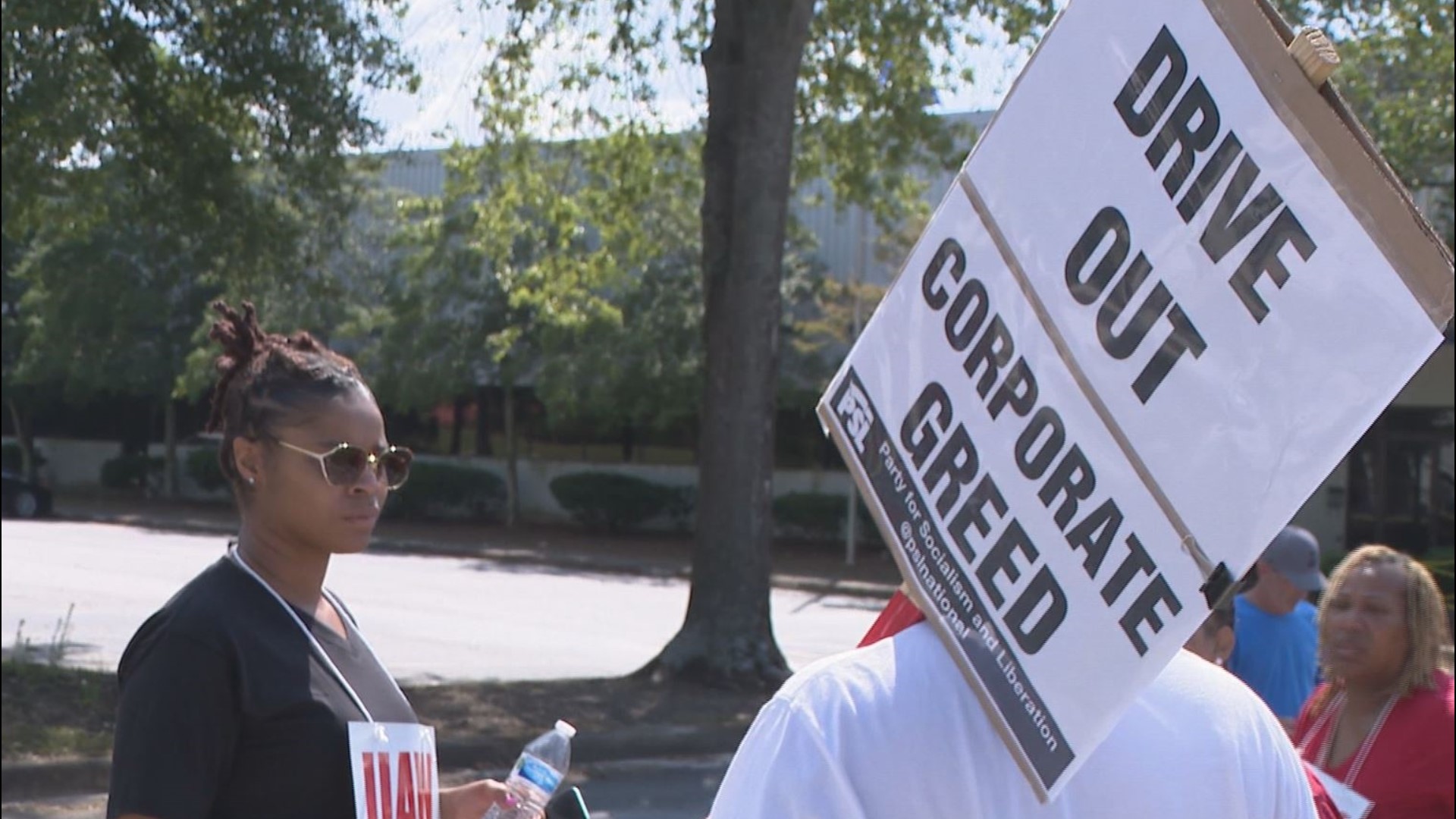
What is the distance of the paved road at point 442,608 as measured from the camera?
15.1 m

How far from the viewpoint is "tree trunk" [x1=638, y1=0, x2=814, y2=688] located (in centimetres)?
1227

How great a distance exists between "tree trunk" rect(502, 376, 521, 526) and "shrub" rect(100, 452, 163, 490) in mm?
9888

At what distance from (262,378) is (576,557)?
25712 millimetres

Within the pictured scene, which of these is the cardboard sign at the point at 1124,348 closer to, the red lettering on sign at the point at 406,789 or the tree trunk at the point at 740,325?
the red lettering on sign at the point at 406,789

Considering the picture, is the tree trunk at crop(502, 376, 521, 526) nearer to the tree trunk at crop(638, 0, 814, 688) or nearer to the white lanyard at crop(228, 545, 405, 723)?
the tree trunk at crop(638, 0, 814, 688)

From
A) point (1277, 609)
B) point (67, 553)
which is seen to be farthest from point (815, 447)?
point (1277, 609)

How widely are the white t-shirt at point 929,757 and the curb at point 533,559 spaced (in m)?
21.2

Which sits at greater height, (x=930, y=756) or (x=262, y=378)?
(x=262, y=378)

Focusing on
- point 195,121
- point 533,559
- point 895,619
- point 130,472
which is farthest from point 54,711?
point 130,472

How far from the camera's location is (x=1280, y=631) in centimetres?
592

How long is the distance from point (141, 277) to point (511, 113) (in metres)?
22.5

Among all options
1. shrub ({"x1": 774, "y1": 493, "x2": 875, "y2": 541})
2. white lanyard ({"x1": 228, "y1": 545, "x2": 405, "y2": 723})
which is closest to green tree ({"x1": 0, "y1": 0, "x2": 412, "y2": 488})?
white lanyard ({"x1": 228, "y1": 545, "x2": 405, "y2": 723})

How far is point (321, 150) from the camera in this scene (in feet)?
40.4

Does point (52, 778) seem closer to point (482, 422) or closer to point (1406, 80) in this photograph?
point (1406, 80)
